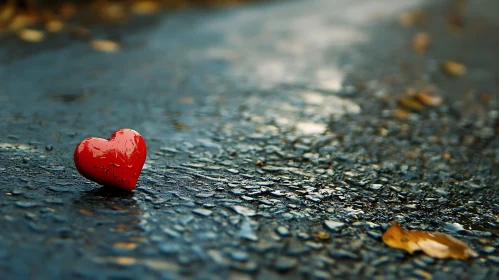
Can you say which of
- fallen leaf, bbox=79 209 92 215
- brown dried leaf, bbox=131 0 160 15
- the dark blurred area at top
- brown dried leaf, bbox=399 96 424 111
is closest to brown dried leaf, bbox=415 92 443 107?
brown dried leaf, bbox=399 96 424 111

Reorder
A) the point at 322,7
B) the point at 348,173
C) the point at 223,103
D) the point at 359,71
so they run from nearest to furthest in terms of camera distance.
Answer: the point at 348,173
the point at 223,103
the point at 359,71
the point at 322,7

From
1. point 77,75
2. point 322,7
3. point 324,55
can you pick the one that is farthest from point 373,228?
point 322,7

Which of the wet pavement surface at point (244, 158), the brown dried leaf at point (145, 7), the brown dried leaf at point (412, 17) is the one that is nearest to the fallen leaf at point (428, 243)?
the wet pavement surface at point (244, 158)

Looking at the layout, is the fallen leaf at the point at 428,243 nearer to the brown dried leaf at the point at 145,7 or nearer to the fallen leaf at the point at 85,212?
the fallen leaf at the point at 85,212

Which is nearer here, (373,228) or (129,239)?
(129,239)

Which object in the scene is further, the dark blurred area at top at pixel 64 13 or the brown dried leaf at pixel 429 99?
the dark blurred area at top at pixel 64 13

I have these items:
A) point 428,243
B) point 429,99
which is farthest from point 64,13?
point 428,243

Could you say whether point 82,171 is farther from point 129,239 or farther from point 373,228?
point 373,228

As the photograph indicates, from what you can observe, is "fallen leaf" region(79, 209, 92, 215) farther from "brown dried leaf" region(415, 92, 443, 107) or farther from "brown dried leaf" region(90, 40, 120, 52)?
"brown dried leaf" region(90, 40, 120, 52)
